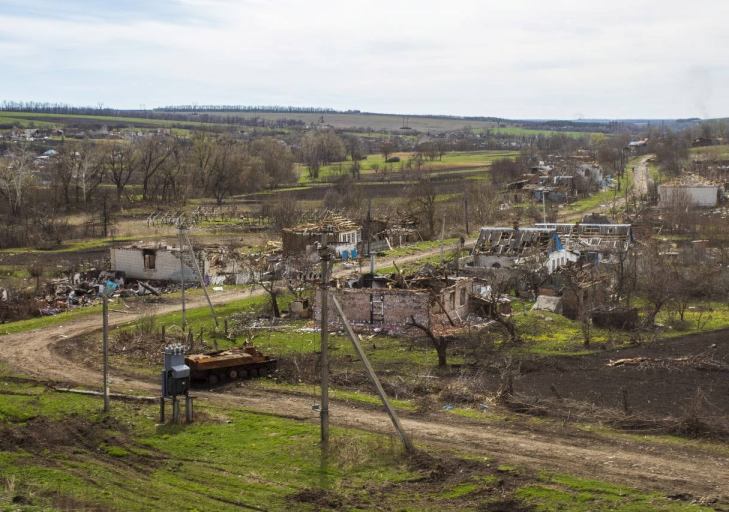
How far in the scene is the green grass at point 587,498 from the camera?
13969mm

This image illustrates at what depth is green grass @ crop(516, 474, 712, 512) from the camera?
13969mm

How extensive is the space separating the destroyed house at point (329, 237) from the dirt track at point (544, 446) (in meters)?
21.7

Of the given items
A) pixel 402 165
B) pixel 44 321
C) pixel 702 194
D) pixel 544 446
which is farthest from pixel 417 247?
pixel 402 165

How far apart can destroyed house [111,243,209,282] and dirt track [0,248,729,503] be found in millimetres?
16335

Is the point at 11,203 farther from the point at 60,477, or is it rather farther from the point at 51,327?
the point at 60,477

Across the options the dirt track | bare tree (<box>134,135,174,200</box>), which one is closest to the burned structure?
the dirt track

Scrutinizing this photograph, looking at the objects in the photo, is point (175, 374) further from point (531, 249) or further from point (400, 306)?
point (531, 249)

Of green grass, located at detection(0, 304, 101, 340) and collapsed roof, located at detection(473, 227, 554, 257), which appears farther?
collapsed roof, located at detection(473, 227, 554, 257)

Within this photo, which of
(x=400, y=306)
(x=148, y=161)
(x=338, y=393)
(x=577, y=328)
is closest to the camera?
(x=338, y=393)

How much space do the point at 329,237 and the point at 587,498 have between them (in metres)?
32.5

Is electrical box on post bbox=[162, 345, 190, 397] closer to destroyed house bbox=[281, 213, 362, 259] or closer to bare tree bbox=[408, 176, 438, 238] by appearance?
destroyed house bbox=[281, 213, 362, 259]

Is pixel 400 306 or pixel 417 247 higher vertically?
pixel 400 306

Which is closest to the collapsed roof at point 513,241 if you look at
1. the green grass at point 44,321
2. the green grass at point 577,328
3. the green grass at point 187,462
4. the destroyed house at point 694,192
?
the green grass at point 577,328

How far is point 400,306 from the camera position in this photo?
30.2 meters
